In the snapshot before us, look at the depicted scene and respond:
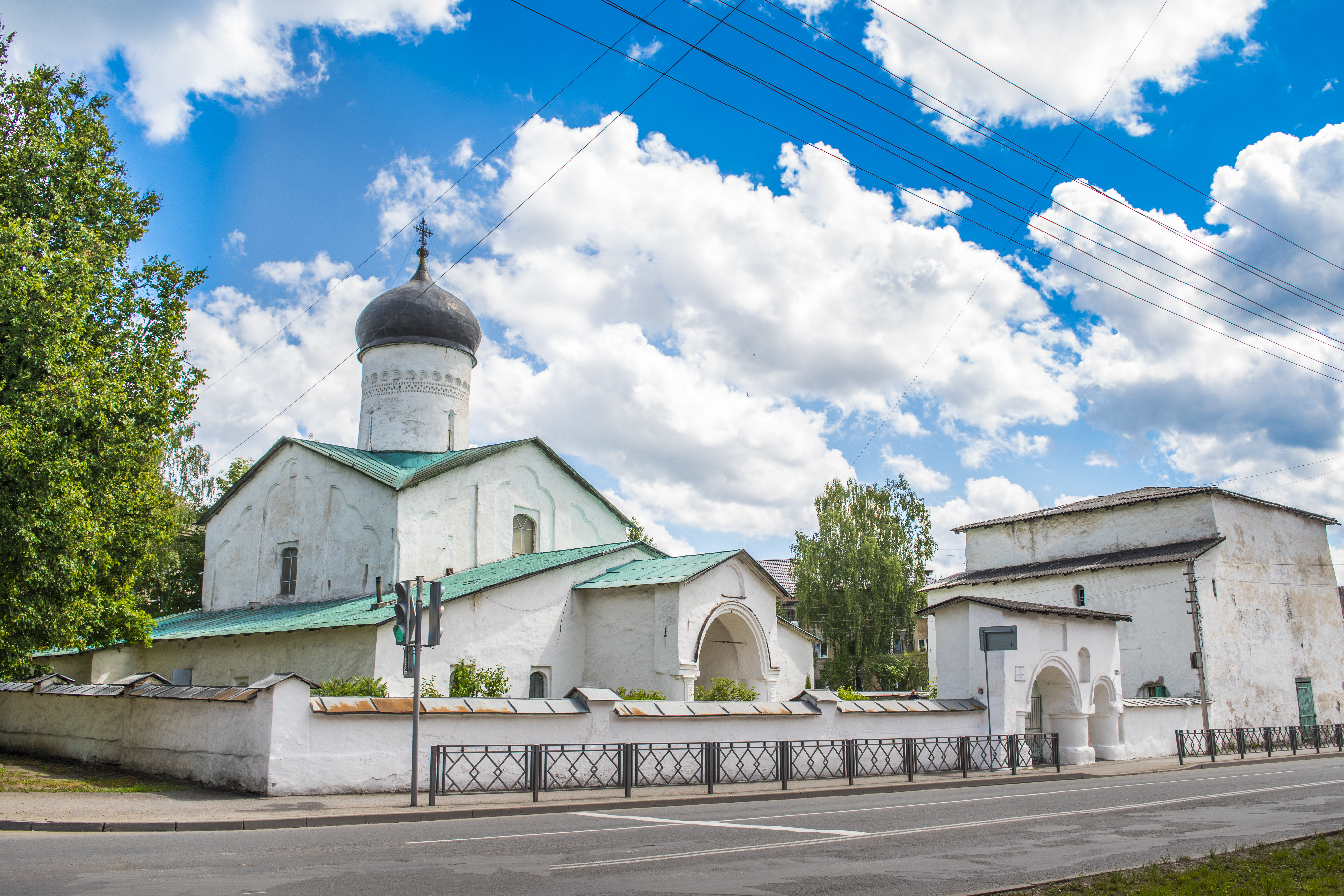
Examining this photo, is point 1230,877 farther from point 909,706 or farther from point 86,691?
point 86,691

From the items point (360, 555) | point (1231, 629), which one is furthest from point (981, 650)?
point (360, 555)

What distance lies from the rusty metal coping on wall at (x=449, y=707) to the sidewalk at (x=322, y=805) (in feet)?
3.64

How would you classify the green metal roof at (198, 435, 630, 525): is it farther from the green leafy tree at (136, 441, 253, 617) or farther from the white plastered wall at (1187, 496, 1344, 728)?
the white plastered wall at (1187, 496, 1344, 728)

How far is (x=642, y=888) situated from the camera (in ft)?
20.6

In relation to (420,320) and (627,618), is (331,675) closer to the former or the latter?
(627,618)

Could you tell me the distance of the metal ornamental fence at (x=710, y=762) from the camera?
41.8 feet

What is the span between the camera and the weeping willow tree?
39.2m

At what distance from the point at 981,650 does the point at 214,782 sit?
14174 mm

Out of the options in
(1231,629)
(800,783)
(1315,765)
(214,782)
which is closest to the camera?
(214,782)

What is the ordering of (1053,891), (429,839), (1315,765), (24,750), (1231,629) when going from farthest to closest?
1. (1231,629)
2. (1315,765)
3. (24,750)
4. (429,839)
5. (1053,891)

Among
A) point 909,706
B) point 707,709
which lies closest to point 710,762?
point 707,709

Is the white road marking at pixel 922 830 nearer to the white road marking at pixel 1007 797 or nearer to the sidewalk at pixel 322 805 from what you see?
the white road marking at pixel 1007 797

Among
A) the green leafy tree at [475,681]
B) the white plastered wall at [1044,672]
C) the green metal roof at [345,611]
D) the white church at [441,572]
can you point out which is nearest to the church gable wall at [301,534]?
the white church at [441,572]

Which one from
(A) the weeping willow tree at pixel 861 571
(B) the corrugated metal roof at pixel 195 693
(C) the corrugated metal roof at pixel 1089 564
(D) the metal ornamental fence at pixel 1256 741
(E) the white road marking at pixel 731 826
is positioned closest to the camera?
(E) the white road marking at pixel 731 826
